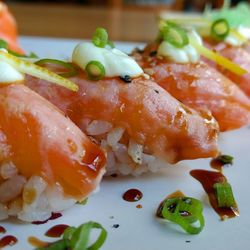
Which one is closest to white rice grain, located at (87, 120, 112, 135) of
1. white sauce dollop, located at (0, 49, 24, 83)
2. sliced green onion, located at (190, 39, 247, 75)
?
white sauce dollop, located at (0, 49, 24, 83)

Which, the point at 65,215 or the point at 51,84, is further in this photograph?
the point at 51,84

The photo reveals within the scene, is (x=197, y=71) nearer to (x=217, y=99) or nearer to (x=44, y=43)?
(x=217, y=99)

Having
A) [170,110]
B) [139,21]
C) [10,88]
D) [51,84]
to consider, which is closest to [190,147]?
[170,110]

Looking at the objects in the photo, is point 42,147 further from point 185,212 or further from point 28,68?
point 185,212

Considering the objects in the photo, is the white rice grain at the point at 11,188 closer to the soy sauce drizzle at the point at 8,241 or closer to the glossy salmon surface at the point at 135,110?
the soy sauce drizzle at the point at 8,241

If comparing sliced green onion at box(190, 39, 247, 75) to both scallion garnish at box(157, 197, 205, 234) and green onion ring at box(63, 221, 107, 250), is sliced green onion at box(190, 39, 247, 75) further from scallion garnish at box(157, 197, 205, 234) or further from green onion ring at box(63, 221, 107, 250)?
green onion ring at box(63, 221, 107, 250)

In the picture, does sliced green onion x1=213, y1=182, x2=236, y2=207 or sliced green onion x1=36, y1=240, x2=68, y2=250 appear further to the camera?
sliced green onion x1=213, y1=182, x2=236, y2=207

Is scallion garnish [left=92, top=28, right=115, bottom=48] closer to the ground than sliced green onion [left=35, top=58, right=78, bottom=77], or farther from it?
farther from it
